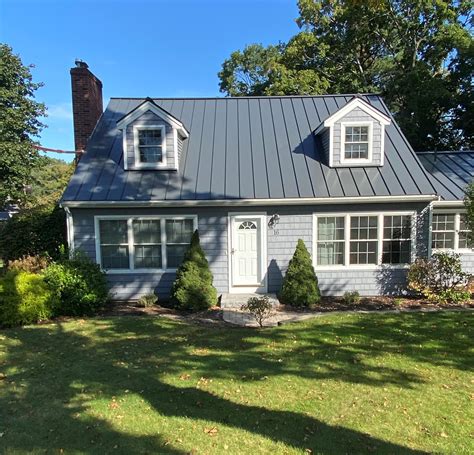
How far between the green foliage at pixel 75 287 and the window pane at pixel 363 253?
684 centimetres

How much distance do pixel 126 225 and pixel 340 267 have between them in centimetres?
616

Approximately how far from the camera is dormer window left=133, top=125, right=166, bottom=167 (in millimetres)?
10648

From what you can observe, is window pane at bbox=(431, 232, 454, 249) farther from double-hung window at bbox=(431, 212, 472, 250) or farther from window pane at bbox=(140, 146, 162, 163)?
window pane at bbox=(140, 146, 162, 163)

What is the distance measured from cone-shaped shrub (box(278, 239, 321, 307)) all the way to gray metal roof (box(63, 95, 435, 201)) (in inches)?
66.5

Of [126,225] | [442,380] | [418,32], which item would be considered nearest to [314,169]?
[126,225]

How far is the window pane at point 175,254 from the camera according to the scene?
10.2 m

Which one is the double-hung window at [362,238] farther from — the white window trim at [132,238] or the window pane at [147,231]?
the window pane at [147,231]

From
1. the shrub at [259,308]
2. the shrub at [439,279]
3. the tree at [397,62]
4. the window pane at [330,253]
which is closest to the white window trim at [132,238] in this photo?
the shrub at [259,308]

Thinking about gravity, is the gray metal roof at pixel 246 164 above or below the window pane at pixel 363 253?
above

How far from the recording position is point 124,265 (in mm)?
10258

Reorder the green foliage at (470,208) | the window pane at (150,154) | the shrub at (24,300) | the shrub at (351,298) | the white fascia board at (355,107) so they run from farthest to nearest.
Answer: the window pane at (150,154), the white fascia board at (355,107), the shrub at (351,298), the green foliage at (470,208), the shrub at (24,300)

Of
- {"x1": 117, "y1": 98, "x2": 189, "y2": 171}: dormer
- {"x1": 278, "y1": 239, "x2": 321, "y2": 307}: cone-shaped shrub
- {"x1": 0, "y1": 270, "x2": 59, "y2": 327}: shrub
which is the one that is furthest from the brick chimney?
{"x1": 278, "y1": 239, "x2": 321, "y2": 307}: cone-shaped shrub

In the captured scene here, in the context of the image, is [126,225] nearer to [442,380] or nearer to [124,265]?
[124,265]

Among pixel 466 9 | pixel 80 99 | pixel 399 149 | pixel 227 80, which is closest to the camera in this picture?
pixel 399 149
